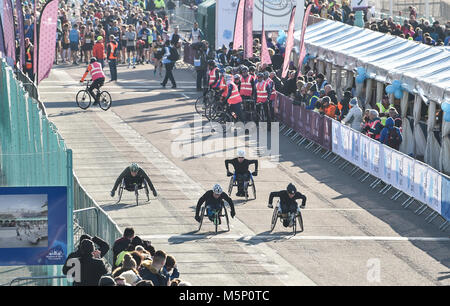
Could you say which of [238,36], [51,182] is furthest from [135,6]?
[51,182]

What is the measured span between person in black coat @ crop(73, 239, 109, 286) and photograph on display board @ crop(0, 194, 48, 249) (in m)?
0.54

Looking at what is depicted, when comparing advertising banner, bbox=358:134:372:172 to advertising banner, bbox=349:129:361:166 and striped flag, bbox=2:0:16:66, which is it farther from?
striped flag, bbox=2:0:16:66

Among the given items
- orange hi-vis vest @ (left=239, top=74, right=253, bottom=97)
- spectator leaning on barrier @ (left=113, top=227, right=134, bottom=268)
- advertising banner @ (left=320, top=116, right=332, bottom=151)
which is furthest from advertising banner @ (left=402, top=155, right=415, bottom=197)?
orange hi-vis vest @ (left=239, top=74, right=253, bottom=97)

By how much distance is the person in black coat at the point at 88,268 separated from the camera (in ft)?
46.1

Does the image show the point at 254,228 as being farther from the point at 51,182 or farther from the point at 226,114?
the point at 226,114

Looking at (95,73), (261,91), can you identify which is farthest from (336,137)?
(95,73)

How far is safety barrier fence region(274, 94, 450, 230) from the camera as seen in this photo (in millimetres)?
22111

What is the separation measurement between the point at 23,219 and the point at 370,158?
1306 cm

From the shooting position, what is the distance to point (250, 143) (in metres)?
29.9

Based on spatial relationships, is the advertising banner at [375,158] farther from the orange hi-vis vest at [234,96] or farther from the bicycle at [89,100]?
the bicycle at [89,100]

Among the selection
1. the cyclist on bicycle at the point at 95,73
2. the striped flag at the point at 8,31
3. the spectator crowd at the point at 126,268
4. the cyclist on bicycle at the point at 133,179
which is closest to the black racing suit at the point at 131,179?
the cyclist on bicycle at the point at 133,179

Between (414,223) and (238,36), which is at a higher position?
(238,36)

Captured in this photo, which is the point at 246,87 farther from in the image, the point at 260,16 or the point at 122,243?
the point at 122,243

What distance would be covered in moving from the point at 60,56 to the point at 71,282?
33.0 m
